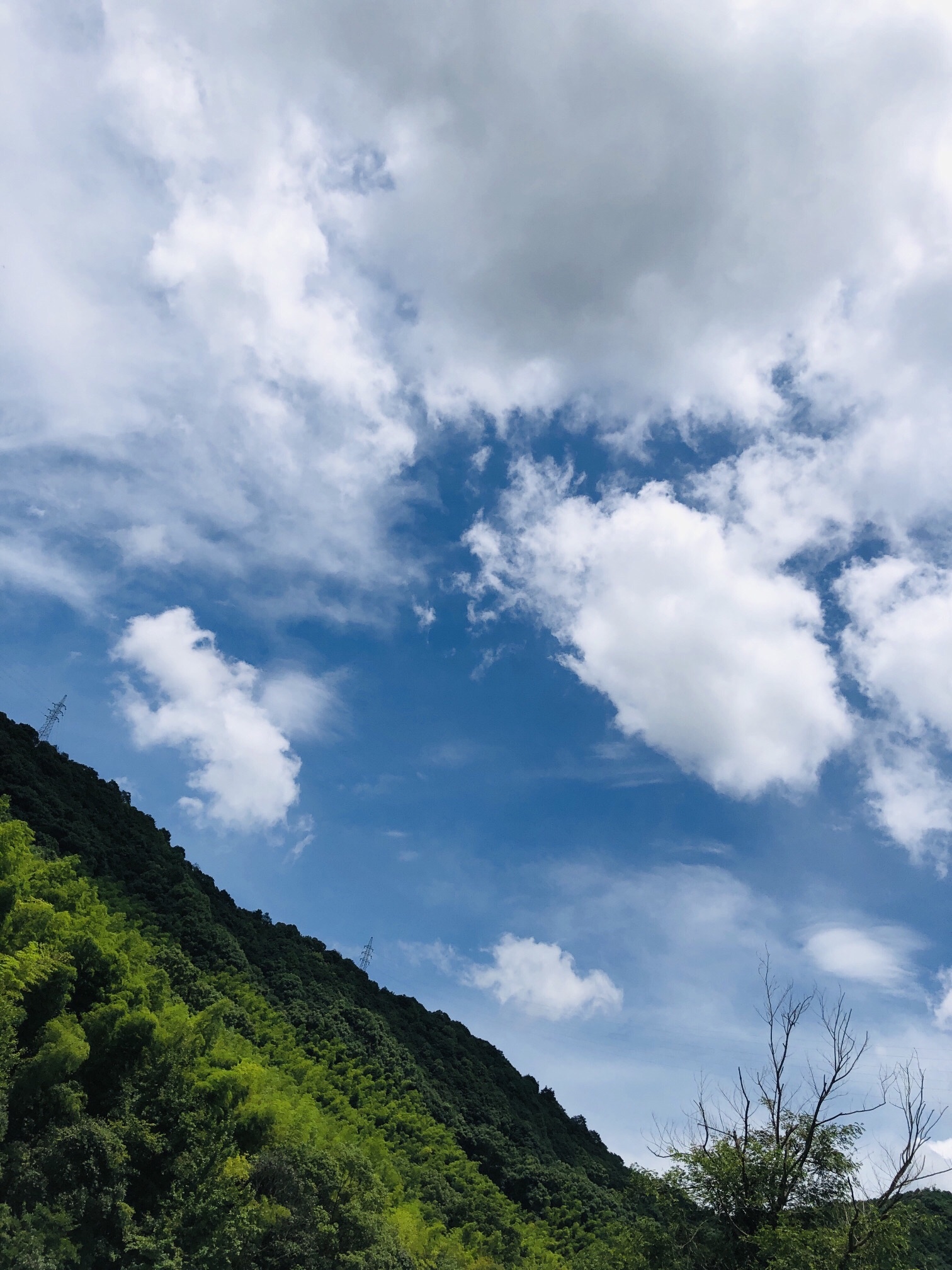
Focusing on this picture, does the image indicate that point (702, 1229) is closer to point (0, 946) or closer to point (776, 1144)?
point (776, 1144)

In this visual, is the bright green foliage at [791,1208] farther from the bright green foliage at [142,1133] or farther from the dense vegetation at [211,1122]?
the bright green foliage at [142,1133]

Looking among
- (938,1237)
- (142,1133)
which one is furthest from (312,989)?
(938,1237)

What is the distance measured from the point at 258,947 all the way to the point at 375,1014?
12770 mm

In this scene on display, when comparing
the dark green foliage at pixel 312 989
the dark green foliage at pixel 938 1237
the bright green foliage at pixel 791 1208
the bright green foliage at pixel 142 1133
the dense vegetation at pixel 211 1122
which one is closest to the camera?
the bright green foliage at pixel 791 1208

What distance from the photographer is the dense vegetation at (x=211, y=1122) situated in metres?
23.8

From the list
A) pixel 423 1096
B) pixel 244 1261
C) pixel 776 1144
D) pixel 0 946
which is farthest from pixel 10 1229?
pixel 423 1096

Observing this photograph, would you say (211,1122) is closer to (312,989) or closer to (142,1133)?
(142,1133)

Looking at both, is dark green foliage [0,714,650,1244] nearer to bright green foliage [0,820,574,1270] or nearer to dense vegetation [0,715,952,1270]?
dense vegetation [0,715,952,1270]

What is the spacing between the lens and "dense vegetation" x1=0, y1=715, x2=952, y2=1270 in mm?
23828

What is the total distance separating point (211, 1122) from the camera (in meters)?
30.1

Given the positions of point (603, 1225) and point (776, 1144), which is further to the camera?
point (603, 1225)

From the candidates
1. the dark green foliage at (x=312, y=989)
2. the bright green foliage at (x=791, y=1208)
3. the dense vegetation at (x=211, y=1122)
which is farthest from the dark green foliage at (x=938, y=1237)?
the bright green foliage at (x=791, y=1208)

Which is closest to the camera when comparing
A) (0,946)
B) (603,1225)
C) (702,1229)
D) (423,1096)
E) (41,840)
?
(702,1229)

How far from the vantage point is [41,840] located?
155 feet
